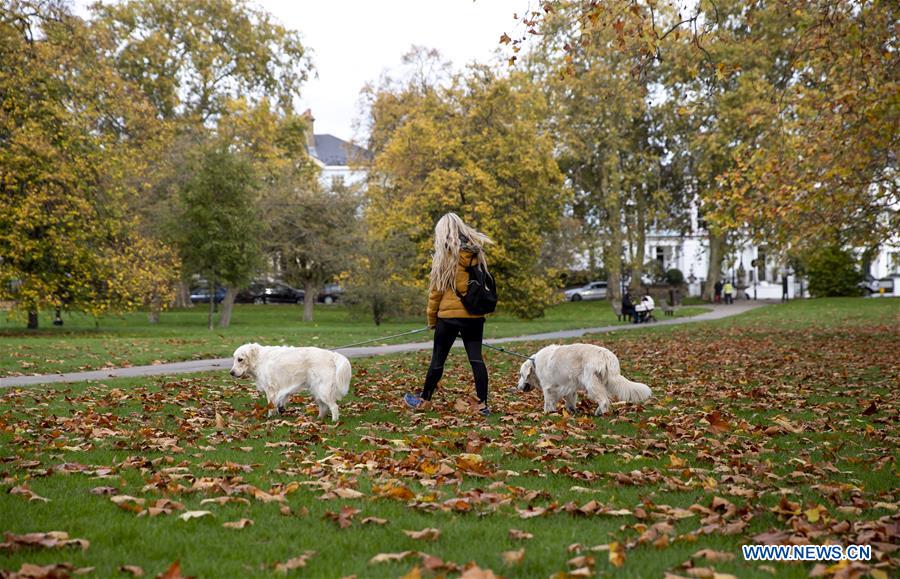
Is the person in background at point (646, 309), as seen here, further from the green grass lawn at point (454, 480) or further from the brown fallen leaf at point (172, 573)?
the brown fallen leaf at point (172, 573)

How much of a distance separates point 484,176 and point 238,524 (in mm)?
30970

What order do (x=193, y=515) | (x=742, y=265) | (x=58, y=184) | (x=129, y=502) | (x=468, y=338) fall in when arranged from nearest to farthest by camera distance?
(x=193, y=515)
(x=129, y=502)
(x=468, y=338)
(x=58, y=184)
(x=742, y=265)

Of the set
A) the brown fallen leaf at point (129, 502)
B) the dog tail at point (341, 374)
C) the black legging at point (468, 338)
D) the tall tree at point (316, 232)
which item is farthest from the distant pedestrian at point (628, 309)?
the brown fallen leaf at point (129, 502)

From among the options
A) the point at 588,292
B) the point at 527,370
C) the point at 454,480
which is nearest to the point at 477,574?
the point at 454,480

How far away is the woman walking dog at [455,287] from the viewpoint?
9.66 m

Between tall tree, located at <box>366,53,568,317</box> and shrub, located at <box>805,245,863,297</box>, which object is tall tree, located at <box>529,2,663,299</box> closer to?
tall tree, located at <box>366,53,568,317</box>

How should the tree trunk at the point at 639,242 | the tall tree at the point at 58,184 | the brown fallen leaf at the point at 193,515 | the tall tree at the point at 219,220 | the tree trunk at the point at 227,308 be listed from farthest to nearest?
the tree trunk at the point at 639,242
the tree trunk at the point at 227,308
the tall tree at the point at 219,220
the tall tree at the point at 58,184
the brown fallen leaf at the point at 193,515

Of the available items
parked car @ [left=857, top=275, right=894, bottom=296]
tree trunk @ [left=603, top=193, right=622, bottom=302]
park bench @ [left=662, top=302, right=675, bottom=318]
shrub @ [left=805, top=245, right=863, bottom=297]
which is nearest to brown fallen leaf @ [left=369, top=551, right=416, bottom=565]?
park bench @ [left=662, top=302, right=675, bottom=318]

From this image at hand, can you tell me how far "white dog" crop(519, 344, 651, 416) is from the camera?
933 cm

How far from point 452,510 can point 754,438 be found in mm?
4047

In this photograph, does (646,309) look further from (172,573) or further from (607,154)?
(172,573)

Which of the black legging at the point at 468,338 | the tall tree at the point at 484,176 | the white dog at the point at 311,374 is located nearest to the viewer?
the white dog at the point at 311,374

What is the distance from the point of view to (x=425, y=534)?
15.7 ft

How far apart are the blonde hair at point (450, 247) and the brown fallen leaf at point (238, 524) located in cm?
486
